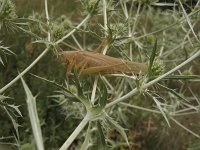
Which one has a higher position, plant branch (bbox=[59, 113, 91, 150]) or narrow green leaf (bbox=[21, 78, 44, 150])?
narrow green leaf (bbox=[21, 78, 44, 150])

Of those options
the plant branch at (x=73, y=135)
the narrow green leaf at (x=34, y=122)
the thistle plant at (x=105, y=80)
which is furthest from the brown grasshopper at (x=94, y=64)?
the narrow green leaf at (x=34, y=122)

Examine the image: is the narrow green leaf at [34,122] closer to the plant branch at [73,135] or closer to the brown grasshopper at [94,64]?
the plant branch at [73,135]

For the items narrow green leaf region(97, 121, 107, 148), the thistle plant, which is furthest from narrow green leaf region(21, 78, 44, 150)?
narrow green leaf region(97, 121, 107, 148)

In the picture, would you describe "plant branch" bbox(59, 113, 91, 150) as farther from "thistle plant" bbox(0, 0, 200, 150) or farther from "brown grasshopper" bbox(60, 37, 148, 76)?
"brown grasshopper" bbox(60, 37, 148, 76)

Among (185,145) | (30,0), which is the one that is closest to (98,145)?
(185,145)

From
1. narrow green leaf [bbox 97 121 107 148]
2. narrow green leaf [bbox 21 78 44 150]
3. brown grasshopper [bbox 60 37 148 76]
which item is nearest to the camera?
narrow green leaf [bbox 21 78 44 150]

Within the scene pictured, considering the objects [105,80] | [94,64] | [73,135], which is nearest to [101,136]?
[73,135]

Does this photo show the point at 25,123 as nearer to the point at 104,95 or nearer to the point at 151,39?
the point at 151,39

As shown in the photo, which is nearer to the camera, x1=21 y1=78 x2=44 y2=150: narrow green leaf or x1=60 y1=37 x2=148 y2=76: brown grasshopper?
x1=21 y1=78 x2=44 y2=150: narrow green leaf
